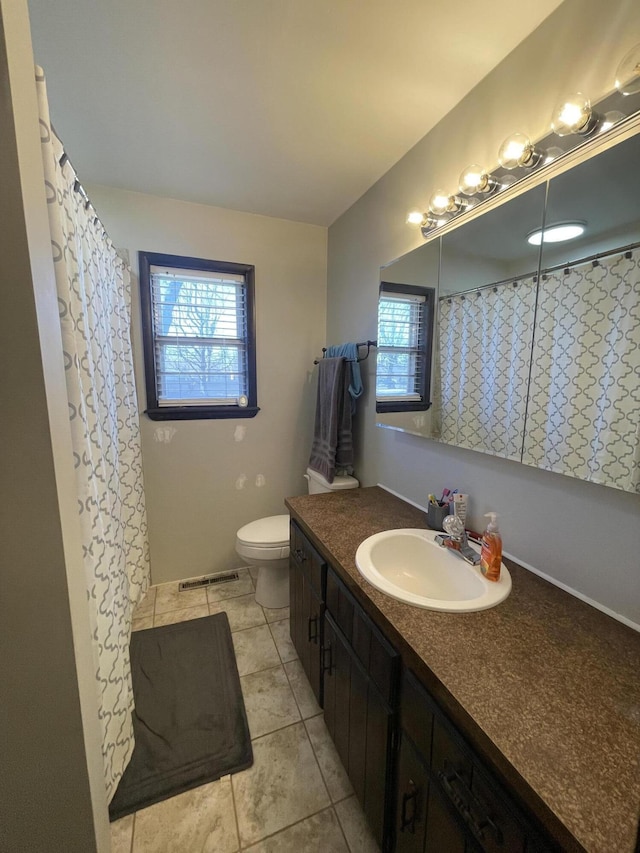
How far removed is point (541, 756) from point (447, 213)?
1.56m

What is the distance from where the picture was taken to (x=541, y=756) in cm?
56

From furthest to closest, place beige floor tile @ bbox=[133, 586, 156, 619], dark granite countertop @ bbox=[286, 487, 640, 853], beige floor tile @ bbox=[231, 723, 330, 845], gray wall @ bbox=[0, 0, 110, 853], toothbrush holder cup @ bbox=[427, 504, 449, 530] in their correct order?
1. beige floor tile @ bbox=[133, 586, 156, 619]
2. toothbrush holder cup @ bbox=[427, 504, 449, 530]
3. beige floor tile @ bbox=[231, 723, 330, 845]
4. gray wall @ bbox=[0, 0, 110, 853]
5. dark granite countertop @ bbox=[286, 487, 640, 853]

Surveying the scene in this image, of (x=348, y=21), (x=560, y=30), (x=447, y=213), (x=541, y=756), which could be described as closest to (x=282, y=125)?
(x=348, y=21)

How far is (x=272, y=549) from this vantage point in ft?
6.31

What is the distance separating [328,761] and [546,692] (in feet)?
3.42

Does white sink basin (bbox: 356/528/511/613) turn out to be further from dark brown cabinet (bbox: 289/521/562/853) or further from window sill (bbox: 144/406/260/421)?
window sill (bbox: 144/406/260/421)

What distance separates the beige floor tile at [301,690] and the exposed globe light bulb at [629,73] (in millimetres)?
2212

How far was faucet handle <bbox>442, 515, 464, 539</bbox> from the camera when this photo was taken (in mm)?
1192

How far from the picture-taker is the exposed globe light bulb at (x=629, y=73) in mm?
767

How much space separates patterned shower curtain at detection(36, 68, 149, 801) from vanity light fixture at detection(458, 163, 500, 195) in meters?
1.19

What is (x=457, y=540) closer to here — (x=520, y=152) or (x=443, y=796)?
(x=443, y=796)

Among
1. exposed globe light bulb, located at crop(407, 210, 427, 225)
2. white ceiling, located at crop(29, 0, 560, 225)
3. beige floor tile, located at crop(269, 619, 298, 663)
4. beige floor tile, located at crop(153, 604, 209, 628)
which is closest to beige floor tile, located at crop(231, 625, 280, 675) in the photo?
beige floor tile, located at crop(269, 619, 298, 663)

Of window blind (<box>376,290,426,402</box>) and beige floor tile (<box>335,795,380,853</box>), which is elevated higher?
window blind (<box>376,290,426,402</box>)

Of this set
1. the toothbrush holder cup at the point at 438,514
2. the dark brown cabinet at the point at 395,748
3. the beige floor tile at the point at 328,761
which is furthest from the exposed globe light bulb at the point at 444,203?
the beige floor tile at the point at 328,761
